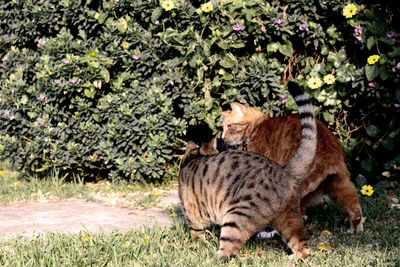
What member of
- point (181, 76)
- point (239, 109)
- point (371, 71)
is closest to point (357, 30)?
point (371, 71)

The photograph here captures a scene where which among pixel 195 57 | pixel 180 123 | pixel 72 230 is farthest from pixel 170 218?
pixel 195 57

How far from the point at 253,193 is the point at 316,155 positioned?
0.99 meters

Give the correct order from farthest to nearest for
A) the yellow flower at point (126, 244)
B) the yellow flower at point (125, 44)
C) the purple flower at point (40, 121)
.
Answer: the purple flower at point (40, 121) → the yellow flower at point (125, 44) → the yellow flower at point (126, 244)

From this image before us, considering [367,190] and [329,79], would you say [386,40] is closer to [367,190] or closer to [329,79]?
[329,79]

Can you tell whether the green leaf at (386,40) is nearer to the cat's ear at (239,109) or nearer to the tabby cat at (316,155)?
the tabby cat at (316,155)

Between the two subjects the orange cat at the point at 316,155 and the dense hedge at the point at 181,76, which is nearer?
the orange cat at the point at 316,155

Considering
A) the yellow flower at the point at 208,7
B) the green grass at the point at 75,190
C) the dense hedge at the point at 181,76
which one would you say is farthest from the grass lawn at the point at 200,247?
the yellow flower at the point at 208,7

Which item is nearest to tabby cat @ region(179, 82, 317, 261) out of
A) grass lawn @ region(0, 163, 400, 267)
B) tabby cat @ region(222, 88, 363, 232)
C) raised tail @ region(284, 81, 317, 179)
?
raised tail @ region(284, 81, 317, 179)

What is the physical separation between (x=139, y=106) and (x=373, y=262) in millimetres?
3803

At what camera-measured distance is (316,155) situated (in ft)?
15.0

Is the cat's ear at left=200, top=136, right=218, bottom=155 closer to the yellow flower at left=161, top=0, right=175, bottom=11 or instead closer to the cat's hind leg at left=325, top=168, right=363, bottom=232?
the cat's hind leg at left=325, top=168, right=363, bottom=232

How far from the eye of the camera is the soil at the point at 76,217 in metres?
4.91

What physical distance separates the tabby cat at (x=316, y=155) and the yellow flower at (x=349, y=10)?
1.55 metres

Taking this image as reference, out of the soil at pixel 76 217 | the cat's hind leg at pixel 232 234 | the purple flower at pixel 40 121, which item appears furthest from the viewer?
the purple flower at pixel 40 121
